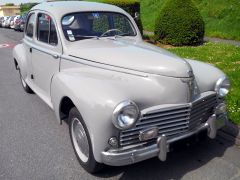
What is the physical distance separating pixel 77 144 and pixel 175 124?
119cm

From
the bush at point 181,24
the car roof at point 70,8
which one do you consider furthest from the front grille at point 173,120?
the bush at point 181,24

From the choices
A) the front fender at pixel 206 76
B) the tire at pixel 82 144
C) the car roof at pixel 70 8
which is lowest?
the tire at pixel 82 144

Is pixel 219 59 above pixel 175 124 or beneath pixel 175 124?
beneath

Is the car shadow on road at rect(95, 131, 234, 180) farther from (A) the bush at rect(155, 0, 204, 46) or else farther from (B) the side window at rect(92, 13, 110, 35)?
(A) the bush at rect(155, 0, 204, 46)

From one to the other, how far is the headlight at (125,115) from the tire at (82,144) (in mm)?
446

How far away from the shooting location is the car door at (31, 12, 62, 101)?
432 cm

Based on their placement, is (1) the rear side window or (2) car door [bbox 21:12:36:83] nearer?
(1) the rear side window

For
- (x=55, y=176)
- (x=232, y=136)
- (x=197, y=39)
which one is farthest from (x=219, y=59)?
(x=55, y=176)

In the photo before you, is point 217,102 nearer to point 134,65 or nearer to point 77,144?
point 134,65

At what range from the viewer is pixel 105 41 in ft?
14.0

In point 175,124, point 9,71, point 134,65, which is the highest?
point 134,65

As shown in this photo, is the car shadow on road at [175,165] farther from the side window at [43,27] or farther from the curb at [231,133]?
the side window at [43,27]

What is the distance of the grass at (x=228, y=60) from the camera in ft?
15.9

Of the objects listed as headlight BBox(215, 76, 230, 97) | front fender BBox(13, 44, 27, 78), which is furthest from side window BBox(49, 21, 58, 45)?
headlight BBox(215, 76, 230, 97)
